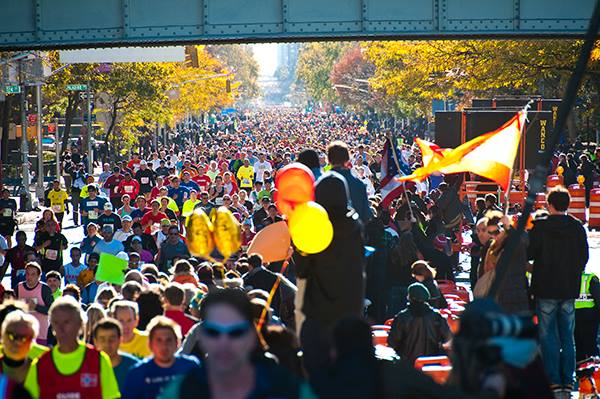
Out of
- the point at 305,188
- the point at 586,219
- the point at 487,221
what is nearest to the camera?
the point at 305,188

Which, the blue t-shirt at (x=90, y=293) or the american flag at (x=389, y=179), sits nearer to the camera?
the blue t-shirt at (x=90, y=293)

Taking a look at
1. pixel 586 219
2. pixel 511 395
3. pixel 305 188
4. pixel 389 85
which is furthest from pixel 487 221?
pixel 389 85

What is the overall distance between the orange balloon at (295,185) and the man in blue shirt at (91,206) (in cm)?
1696

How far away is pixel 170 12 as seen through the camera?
77.8ft

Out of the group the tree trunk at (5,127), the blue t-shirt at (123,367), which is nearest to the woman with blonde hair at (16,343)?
the blue t-shirt at (123,367)

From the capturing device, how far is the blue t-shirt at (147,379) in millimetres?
7078

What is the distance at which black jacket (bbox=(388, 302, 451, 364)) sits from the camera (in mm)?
11461

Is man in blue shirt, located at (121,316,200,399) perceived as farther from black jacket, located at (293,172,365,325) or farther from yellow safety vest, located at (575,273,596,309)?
yellow safety vest, located at (575,273,596,309)

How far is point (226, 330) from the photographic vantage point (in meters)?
5.36

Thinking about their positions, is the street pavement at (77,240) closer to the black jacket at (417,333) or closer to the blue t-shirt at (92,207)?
the blue t-shirt at (92,207)

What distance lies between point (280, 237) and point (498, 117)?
2167cm

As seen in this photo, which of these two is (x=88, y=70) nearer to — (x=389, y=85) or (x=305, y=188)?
(x=389, y=85)

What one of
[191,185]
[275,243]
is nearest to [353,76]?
[191,185]

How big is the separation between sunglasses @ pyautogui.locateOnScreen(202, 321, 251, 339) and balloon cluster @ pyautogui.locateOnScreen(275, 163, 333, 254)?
3442mm
